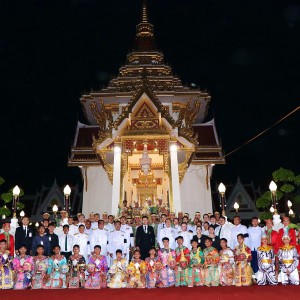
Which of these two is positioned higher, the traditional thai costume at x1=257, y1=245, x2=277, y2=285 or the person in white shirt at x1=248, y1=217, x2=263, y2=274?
the person in white shirt at x1=248, y1=217, x2=263, y2=274

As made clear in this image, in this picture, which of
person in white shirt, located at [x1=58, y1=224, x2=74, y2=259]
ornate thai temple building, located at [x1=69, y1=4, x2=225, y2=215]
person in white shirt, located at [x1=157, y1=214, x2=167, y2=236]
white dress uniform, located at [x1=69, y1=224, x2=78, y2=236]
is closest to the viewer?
person in white shirt, located at [x1=58, y1=224, x2=74, y2=259]

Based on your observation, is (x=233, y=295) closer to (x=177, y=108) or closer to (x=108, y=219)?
(x=108, y=219)

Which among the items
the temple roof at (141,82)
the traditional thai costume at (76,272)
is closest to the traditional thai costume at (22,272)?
the traditional thai costume at (76,272)

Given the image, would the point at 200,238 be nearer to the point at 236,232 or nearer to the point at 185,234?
the point at 185,234

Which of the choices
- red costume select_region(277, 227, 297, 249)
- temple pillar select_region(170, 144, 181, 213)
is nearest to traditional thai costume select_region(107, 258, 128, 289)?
red costume select_region(277, 227, 297, 249)

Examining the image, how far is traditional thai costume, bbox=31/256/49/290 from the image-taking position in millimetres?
9469

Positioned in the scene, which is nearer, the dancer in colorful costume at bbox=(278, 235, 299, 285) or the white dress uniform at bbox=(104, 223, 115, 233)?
the dancer in colorful costume at bbox=(278, 235, 299, 285)

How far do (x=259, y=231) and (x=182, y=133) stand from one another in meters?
6.77

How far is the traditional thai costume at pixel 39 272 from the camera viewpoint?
9469 mm


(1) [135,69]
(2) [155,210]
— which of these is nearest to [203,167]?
(1) [135,69]

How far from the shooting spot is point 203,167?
82.0 ft

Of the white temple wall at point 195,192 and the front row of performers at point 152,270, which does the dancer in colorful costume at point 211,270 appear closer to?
the front row of performers at point 152,270

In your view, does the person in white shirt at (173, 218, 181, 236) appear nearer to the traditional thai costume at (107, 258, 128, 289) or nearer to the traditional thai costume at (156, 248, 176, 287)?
the traditional thai costume at (156, 248, 176, 287)

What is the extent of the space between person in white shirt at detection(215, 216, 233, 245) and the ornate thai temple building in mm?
4003
